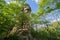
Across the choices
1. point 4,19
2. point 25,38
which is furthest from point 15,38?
point 4,19

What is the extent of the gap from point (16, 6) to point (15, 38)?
299cm

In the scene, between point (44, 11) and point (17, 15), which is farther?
point (44, 11)

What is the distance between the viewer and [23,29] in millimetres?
18516

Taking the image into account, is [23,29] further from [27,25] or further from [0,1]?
[0,1]

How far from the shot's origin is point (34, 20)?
66.5 ft

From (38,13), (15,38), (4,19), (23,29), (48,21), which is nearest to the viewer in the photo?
(4,19)

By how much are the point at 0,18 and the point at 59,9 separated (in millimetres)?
5368

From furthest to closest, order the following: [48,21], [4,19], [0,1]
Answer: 1. [48,21]
2. [4,19]
3. [0,1]

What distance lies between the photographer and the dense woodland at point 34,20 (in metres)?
16.2

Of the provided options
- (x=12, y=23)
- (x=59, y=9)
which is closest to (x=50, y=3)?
(x=59, y=9)

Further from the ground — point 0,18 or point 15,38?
point 0,18

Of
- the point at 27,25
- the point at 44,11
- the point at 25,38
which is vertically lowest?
the point at 25,38

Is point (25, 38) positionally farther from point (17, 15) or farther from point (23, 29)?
point (17, 15)

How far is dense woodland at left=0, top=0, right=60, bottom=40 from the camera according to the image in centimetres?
1623
